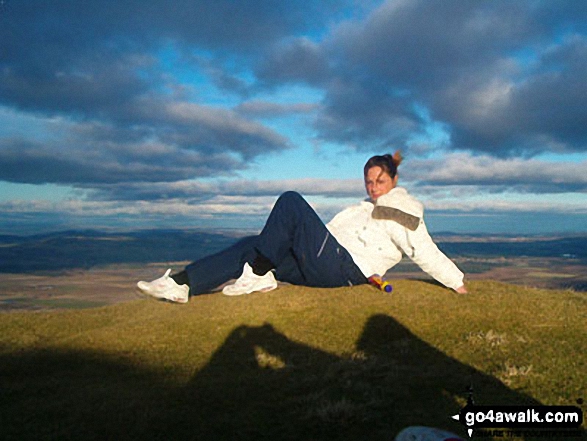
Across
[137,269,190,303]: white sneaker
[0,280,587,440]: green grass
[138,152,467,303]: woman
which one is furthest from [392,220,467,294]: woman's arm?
[137,269,190,303]: white sneaker

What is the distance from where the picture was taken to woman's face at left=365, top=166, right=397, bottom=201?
33.4ft

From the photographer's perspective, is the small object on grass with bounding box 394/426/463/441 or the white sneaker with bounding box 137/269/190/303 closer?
the small object on grass with bounding box 394/426/463/441

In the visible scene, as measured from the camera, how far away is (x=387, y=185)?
33.7 feet

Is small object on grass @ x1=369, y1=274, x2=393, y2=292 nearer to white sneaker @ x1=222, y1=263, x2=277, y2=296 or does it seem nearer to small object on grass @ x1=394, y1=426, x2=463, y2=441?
white sneaker @ x1=222, y1=263, x2=277, y2=296

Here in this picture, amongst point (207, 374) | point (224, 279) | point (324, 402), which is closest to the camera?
point (324, 402)

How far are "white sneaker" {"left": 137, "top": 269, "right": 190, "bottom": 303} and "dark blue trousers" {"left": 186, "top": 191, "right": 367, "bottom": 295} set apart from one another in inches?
8.8

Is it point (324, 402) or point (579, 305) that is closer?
point (324, 402)

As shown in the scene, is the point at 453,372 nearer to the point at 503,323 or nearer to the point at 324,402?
the point at 324,402

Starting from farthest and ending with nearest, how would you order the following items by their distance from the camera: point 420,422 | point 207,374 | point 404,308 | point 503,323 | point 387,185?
point 387,185, point 404,308, point 503,323, point 207,374, point 420,422

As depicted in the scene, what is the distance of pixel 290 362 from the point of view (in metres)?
7.12

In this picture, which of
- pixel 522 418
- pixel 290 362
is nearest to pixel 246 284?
pixel 290 362

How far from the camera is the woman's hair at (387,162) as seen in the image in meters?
10.2

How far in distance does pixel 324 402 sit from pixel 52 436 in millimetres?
2711

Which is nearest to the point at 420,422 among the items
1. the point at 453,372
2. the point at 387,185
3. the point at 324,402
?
the point at 324,402
